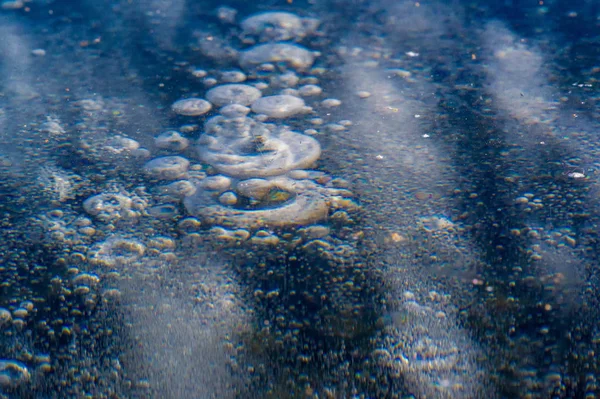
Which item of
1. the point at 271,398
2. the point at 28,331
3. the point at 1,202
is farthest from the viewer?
the point at 1,202

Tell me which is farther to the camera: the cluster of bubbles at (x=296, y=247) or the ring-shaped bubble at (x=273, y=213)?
the ring-shaped bubble at (x=273, y=213)

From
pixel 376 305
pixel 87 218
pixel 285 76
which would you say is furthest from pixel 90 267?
pixel 285 76

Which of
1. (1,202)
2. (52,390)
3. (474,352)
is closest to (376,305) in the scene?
(474,352)

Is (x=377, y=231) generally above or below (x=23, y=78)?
above

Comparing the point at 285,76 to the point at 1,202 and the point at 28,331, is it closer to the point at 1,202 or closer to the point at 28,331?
the point at 1,202

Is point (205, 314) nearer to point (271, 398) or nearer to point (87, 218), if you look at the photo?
point (271, 398)

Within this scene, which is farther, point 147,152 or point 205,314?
point 147,152

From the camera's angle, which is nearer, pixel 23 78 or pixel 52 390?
pixel 52 390

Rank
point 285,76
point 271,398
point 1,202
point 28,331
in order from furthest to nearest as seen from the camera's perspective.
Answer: point 285,76 < point 1,202 < point 28,331 < point 271,398

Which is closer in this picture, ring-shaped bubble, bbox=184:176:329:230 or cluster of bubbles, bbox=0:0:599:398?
cluster of bubbles, bbox=0:0:599:398
